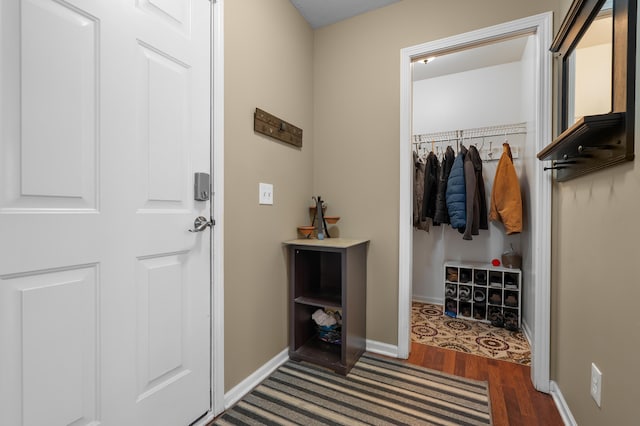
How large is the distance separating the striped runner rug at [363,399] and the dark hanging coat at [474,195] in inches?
54.7

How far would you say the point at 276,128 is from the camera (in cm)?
186

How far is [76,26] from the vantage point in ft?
3.03

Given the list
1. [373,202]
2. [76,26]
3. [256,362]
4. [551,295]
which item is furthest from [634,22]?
[256,362]

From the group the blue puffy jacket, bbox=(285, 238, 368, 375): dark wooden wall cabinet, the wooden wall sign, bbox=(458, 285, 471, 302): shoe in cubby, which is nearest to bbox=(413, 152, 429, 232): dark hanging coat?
the blue puffy jacket

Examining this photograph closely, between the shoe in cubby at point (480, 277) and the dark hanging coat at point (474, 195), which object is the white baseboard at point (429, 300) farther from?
the dark hanging coat at point (474, 195)

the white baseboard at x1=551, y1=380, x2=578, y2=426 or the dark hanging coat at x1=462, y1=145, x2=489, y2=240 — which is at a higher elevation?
the dark hanging coat at x1=462, y1=145, x2=489, y2=240

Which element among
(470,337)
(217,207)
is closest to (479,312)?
(470,337)

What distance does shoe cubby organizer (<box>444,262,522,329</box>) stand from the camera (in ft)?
8.55

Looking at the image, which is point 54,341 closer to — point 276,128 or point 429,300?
point 276,128

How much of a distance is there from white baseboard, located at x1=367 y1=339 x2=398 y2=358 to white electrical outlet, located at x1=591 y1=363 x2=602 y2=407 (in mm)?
1082

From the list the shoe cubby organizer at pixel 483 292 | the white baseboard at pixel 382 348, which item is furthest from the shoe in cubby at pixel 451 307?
the white baseboard at pixel 382 348

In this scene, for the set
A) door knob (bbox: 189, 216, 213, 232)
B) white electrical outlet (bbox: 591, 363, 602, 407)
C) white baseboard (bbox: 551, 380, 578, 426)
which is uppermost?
door knob (bbox: 189, 216, 213, 232)

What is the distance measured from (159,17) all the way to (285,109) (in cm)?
91

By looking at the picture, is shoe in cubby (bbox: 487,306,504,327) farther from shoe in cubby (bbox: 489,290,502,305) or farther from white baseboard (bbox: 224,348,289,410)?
white baseboard (bbox: 224,348,289,410)
